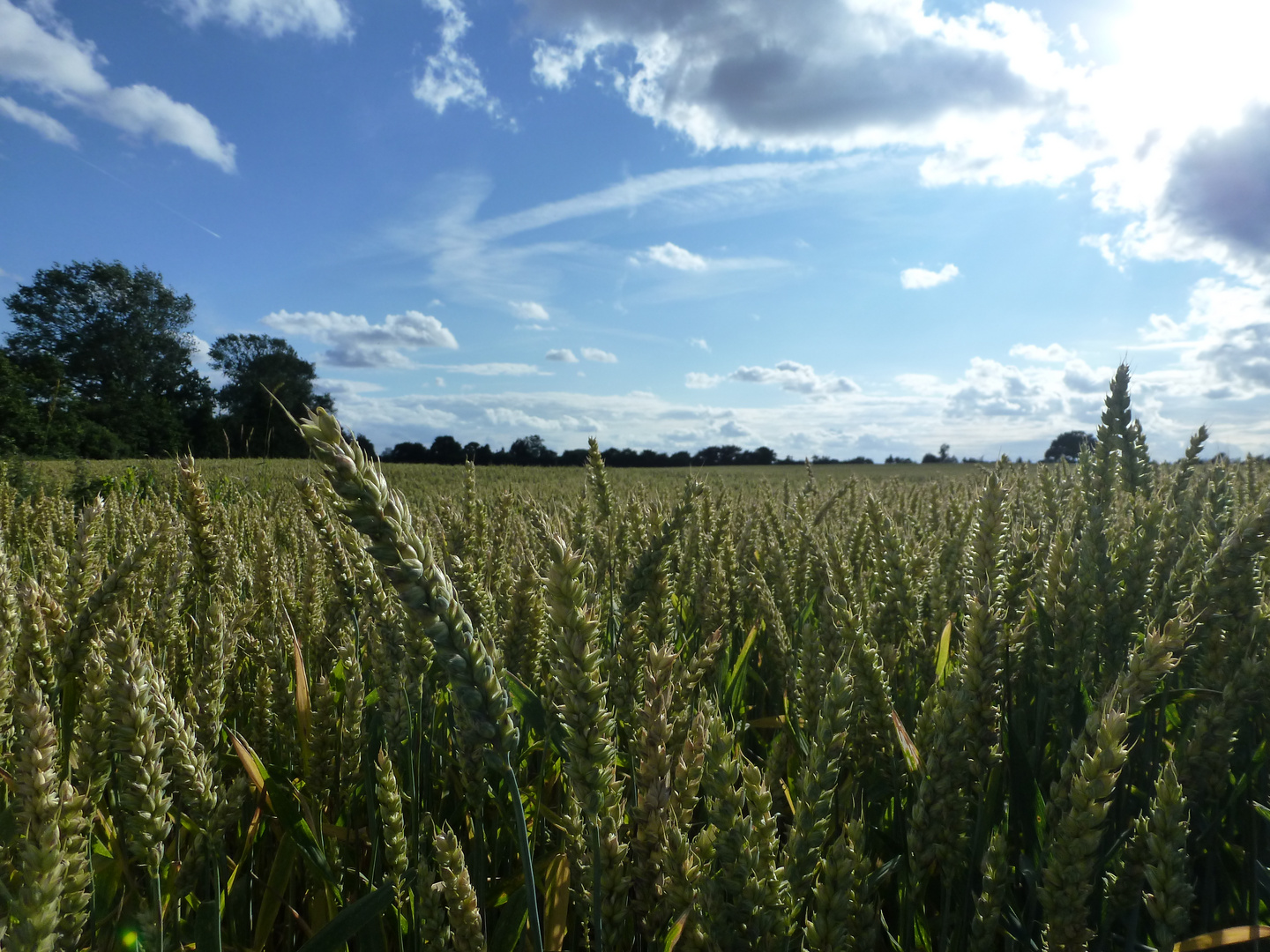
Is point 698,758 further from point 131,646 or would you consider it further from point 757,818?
point 131,646

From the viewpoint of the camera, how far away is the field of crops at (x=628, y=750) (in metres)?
0.93

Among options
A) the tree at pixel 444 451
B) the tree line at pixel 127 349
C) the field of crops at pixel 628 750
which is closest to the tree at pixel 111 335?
the tree line at pixel 127 349

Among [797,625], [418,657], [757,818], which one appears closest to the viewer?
[757,818]

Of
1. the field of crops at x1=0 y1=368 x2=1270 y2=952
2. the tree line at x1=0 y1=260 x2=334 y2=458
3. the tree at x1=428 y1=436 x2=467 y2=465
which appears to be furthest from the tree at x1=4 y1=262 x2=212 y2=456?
the field of crops at x1=0 y1=368 x2=1270 y2=952

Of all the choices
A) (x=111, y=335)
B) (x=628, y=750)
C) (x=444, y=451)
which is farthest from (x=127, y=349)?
(x=628, y=750)

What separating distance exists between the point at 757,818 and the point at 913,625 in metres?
1.18

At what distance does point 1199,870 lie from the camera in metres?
1.70

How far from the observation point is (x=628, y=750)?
1447 mm

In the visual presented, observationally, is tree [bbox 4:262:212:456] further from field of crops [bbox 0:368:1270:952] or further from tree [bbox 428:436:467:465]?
field of crops [bbox 0:368:1270:952]

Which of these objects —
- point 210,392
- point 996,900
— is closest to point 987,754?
point 996,900

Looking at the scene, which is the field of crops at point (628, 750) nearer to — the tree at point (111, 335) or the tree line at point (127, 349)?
the tree line at point (127, 349)

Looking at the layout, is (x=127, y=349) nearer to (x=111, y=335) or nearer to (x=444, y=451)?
(x=111, y=335)

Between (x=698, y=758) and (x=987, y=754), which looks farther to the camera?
(x=987, y=754)

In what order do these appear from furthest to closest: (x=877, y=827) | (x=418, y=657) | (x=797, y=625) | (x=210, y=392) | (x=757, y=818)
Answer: (x=210, y=392) < (x=797, y=625) < (x=877, y=827) < (x=418, y=657) < (x=757, y=818)
